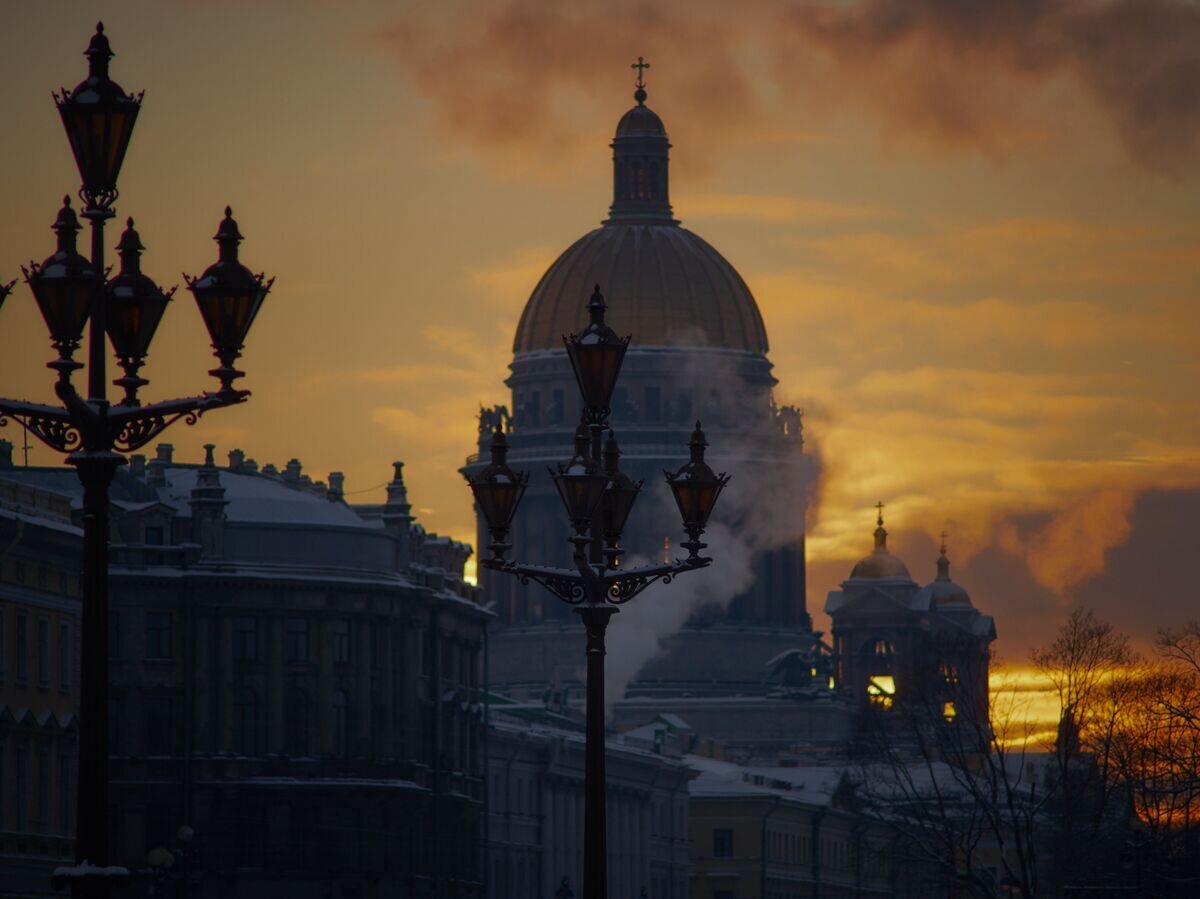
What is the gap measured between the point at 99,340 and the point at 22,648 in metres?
49.4

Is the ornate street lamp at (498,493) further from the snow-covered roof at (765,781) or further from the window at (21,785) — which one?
the snow-covered roof at (765,781)

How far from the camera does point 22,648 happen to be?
252 ft

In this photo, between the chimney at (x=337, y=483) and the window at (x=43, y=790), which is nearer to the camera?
the window at (x=43, y=790)

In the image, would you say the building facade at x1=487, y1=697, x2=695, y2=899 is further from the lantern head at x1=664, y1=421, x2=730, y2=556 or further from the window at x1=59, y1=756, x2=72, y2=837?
the lantern head at x1=664, y1=421, x2=730, y2=556

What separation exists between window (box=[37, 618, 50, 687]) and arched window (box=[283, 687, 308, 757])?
3448 cm

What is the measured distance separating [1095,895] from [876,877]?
118m

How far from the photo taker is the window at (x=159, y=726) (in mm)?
108062

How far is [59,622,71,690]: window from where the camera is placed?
261 feet

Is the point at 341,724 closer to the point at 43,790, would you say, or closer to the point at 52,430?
the point at 43,790

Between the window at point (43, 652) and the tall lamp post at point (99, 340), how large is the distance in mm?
49935

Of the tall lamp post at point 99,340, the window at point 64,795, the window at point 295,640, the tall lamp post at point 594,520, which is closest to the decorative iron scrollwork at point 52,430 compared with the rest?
the tall lamp post at point 99,340

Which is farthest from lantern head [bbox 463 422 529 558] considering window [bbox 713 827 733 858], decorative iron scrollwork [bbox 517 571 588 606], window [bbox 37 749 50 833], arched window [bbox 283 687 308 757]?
window [bbox 713 827 733 858]

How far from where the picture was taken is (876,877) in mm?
187500

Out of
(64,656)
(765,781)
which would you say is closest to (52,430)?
(64,656)
